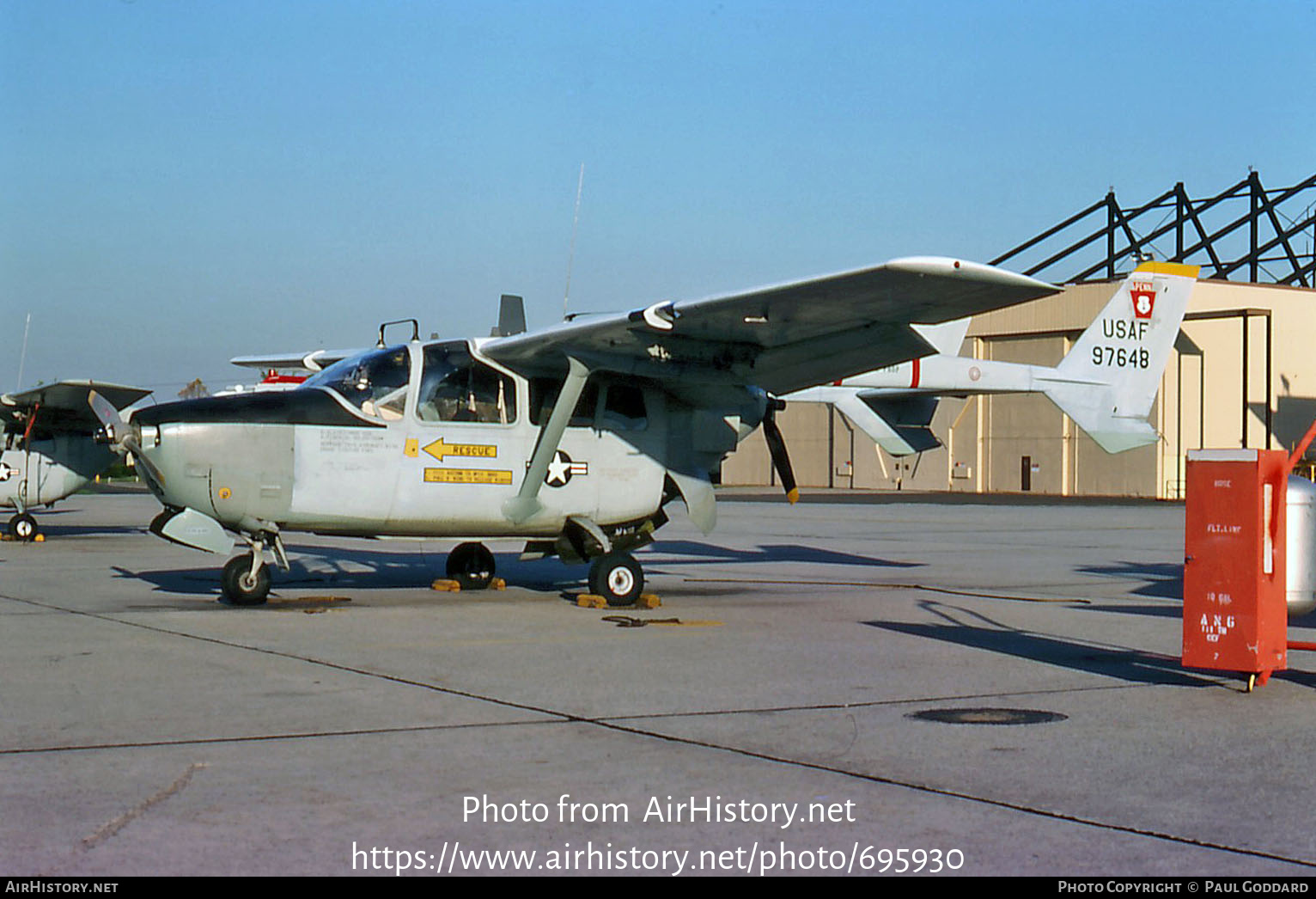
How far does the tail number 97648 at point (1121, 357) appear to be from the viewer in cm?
1605

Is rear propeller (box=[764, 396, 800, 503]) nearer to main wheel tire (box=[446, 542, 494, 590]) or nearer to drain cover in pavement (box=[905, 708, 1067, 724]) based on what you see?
main wheel tire (box=[446, 542, 494, 590])

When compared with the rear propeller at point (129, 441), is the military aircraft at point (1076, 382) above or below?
above

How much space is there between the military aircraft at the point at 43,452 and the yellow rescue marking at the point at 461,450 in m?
12.6

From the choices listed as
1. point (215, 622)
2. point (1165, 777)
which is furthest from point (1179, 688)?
point (215, 622)

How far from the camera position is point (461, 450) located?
41.0 feet

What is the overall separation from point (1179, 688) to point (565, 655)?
12.4 feet

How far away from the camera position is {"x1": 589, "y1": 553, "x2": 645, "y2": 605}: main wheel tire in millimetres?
12555

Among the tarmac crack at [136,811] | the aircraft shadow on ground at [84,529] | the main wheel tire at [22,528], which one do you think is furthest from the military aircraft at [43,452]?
the tarmac crack at [136,811]

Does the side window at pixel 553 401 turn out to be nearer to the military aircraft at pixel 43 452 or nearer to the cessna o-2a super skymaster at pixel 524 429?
the cessna o-2a super skymaster at pixel 524 429

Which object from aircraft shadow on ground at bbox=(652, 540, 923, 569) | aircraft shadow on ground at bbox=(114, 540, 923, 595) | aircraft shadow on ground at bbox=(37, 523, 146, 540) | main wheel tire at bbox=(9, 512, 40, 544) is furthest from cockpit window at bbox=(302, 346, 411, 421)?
aircraft shadow on ground at bbox=(37, 523, 146, 540)

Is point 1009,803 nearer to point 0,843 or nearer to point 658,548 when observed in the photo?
point 0,843

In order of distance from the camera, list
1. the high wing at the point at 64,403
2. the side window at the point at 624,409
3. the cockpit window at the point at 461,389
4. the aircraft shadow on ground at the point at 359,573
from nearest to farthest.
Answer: the cockpit window at the point at 461,389 → the side window at the point at 624,409 → the aircraft shadow on ground at the point at 359,573 → the high wing at the point at 64,403

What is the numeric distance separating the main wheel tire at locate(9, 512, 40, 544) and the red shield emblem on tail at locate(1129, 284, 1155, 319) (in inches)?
687
